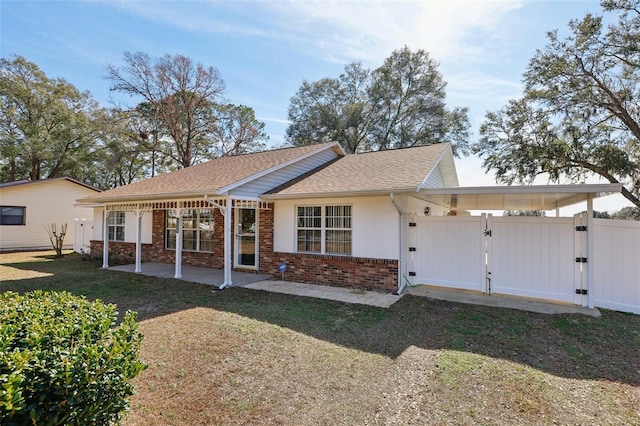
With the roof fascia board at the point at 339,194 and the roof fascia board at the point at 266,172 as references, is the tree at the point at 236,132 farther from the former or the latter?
the roof fascia board at the point at 339,194

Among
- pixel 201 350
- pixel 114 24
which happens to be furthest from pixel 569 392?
pixel 114 24

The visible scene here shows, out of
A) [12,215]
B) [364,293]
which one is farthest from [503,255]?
[12,215]

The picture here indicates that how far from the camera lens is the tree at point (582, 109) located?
48.7 ft

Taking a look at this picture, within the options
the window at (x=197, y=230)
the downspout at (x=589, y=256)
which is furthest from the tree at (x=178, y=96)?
the downspout at (x=589, y=256)

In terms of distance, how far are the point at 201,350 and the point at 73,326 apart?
2.38 metres

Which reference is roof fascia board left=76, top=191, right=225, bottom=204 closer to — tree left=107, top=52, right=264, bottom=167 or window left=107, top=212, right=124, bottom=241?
window left=107, top=212, right=124, bottom=241

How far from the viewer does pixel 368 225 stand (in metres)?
8.40

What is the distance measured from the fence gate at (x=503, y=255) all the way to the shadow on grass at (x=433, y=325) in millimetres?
1008

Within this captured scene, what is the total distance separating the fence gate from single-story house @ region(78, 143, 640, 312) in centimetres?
2

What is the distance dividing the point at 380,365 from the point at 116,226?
13.9m

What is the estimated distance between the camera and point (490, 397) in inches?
135

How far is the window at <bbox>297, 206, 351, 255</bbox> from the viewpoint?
29.0 feet

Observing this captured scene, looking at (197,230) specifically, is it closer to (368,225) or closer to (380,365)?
(368,225)

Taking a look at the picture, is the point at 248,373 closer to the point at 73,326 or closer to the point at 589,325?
the point at 73,326
